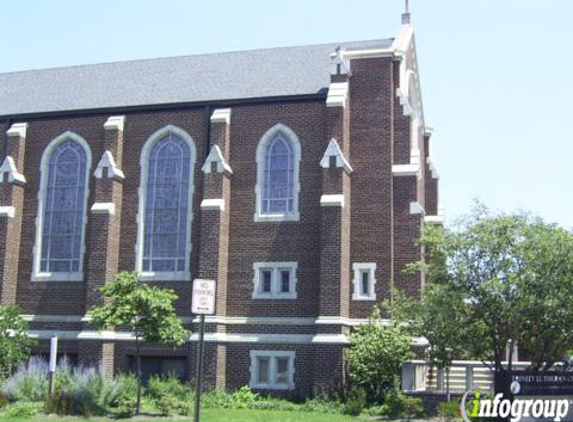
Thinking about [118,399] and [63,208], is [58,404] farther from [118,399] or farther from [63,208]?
[63,208]

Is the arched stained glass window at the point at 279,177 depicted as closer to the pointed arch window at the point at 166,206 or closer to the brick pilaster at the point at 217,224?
the brick pilaster at the point at 217,224

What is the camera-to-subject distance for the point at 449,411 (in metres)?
21.5

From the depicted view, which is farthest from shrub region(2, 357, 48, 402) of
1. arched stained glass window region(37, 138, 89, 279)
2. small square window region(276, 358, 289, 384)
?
small square window region(276, 358, 289, 384)

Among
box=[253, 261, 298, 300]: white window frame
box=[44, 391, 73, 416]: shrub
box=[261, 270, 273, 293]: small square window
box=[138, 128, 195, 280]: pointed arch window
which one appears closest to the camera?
box=[44, 391, 73, 416]: shrub

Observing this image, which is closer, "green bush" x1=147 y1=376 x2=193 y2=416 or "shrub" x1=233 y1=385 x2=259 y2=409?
"green bush" x1=147 y1=376 x2=193 y2=416

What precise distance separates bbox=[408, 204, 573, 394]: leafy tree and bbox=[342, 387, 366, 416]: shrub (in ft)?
13.6

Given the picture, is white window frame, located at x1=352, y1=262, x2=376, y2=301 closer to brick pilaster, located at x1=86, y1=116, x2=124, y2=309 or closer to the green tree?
the green tree

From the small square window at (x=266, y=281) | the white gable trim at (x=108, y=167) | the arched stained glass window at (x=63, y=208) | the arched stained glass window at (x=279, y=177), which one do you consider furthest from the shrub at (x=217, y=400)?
the white gable trim at (x=108, y=167)

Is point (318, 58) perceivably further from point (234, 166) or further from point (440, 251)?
point (440, 251)

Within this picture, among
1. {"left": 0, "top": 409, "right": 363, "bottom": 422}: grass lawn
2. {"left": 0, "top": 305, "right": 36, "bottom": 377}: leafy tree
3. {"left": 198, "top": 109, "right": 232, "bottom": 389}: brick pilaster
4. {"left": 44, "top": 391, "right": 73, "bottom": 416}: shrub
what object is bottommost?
{"left": 0, "top": 409, "right": 363, "bottom": 422}: grass lawn

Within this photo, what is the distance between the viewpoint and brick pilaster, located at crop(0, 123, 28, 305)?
3019cm

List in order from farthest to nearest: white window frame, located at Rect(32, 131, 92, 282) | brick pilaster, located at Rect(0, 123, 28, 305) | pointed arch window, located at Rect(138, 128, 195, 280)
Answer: brick pilaster, located at Rect(0, 123, 28, 305), white window frame, located at Rect(32, 131, 92, 282), pointed arch window, located at Rect(138, 128, 195, 280)

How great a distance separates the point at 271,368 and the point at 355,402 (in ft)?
13.0

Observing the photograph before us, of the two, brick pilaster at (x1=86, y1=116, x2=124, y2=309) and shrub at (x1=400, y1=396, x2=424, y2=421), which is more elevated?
brick pilaster at (x1=86, y1=116, x2=124, y2=309)
